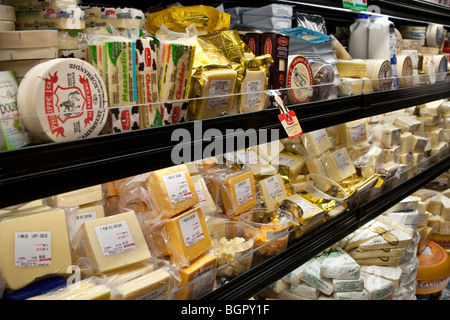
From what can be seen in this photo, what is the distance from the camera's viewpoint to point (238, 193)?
152 centimetres

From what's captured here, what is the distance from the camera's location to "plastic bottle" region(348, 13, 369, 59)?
7.84 ft

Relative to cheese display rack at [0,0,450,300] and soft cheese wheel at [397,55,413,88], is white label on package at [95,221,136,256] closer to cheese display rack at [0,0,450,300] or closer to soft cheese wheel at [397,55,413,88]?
cheese display rack at [0,0,450,300]

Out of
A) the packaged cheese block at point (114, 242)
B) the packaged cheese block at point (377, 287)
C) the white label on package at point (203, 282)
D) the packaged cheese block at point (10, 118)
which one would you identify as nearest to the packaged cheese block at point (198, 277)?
the white label on package at point (203, 282)

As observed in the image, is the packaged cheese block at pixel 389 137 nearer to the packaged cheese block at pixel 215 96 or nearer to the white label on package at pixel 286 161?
the white label on package at pixel 286 161

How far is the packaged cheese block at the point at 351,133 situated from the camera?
2.12m

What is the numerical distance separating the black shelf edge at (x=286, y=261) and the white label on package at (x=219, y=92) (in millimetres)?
529

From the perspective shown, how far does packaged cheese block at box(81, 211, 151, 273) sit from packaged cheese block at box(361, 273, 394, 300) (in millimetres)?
1318

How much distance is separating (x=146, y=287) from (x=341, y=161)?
4.21 feet

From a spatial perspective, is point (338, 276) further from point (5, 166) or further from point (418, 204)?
point (5, 166)

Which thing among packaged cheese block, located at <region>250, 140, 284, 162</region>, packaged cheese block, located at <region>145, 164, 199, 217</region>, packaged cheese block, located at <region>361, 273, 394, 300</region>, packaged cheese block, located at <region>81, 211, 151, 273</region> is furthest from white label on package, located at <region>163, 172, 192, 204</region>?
packaged cheese block, located at <region>361, 273, 394, 300</region>

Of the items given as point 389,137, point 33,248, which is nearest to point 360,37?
point 389,137

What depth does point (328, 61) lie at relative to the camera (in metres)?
1.99

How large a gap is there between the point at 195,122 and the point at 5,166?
0.46 m
